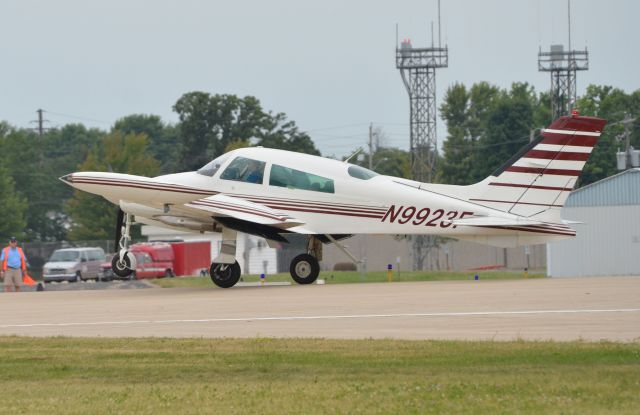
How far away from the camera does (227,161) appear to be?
2670cm

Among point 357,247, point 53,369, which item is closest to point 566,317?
point 53,369

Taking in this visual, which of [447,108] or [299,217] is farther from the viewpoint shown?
[447,108]

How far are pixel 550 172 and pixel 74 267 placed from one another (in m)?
33.3

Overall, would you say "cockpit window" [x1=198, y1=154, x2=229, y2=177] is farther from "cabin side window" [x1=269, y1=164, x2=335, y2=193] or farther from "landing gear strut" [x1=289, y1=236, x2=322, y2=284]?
"landing gear strut" [x1=289, y1=236, x2=322, y2=284]

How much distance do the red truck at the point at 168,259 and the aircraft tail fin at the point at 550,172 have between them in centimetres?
2735

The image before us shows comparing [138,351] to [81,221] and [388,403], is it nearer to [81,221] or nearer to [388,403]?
[388,403]

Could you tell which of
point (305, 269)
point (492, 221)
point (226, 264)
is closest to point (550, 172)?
point (492, 221)

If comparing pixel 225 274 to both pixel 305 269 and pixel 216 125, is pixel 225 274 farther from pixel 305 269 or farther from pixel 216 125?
pixel 216 125

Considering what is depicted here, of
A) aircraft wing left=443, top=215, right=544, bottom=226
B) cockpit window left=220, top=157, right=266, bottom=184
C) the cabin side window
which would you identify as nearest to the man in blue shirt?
cockpit window left=220, top=157, right=266, bottom=184

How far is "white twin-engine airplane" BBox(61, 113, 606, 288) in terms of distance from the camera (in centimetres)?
2578

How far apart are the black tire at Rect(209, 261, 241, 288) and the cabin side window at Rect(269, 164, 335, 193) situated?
2062mm

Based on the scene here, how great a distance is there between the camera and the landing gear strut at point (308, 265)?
2722 cm

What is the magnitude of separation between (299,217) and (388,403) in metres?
15.5

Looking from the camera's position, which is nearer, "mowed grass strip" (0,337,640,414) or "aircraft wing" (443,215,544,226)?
"mowed grass strip" (0,337,640,414)
